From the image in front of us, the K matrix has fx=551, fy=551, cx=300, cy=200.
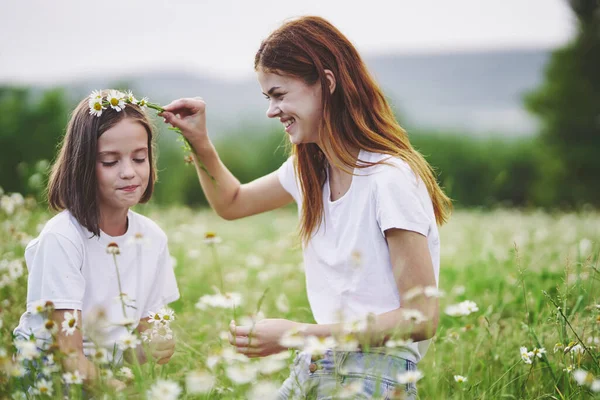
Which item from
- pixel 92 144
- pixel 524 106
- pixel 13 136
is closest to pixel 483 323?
pixel 92 144

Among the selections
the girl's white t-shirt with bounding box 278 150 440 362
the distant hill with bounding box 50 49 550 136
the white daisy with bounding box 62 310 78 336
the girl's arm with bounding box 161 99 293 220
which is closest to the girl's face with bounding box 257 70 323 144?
the girl's white t-shirt with bounding box 278 150 440 362

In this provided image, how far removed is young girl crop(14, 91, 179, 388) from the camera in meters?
1.83

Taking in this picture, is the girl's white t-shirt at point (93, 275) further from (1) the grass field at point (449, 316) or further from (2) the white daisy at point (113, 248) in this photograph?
(1) the grass field at point (449, 316)

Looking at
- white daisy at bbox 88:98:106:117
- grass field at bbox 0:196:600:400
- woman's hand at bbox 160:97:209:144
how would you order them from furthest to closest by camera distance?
woman's hand at bbox 160:97:209:144
white daisy at bbox 88:98:106:117
grass field at bbox 0:196:600:400

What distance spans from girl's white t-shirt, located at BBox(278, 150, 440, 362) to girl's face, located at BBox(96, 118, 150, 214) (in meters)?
0.74

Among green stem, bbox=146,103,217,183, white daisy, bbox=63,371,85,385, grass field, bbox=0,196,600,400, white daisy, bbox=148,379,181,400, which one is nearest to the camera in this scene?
white daisy, bbox=148,379,181,400

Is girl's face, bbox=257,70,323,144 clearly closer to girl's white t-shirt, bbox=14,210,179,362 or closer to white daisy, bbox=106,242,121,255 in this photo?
girl's white t-shirt, bbox=14,210,179,362

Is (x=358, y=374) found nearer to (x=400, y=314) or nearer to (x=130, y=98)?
(x=400, y=314)

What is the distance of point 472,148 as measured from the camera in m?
31.4

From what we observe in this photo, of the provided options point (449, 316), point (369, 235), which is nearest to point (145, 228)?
point (369, 235)

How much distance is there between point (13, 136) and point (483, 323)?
18335mm

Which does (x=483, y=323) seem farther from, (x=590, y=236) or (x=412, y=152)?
(x=590, y=236)

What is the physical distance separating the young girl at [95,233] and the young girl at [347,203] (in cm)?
26

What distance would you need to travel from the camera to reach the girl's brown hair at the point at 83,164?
6.46 feet
